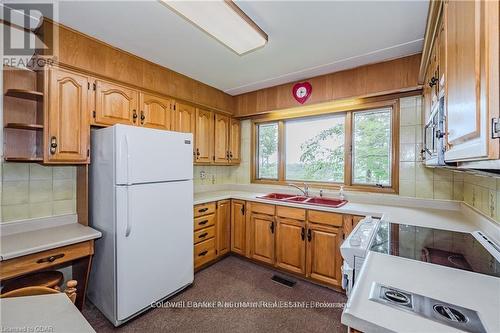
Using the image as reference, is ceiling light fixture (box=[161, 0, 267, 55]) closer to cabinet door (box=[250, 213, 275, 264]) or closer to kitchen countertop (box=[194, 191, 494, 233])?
kitchen countertop (box=[194, 191, 494, 233])

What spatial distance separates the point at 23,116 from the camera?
1.85 meters

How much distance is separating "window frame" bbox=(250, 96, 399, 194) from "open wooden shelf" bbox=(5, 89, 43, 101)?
8.24ft

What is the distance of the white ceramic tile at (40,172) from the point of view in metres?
1.95

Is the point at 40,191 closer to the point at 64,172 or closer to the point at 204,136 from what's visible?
the point at 64,172

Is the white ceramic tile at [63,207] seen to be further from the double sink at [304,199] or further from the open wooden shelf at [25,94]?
the double sink at [304,199]

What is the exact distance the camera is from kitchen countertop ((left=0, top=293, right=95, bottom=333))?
739mm

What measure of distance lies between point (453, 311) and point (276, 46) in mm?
2144

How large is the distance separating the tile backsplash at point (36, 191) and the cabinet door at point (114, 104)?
610mm

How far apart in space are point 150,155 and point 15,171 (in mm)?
1076

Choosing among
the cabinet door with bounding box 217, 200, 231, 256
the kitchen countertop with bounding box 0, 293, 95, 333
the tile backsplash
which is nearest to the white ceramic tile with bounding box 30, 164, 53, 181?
the tile backsplash

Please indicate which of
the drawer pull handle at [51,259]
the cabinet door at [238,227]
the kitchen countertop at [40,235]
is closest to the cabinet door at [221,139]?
the cabinet door at [238,227]

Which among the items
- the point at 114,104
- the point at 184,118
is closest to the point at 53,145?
the point at 114,104

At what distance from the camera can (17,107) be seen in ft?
5.95

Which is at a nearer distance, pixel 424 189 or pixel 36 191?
pixel 36 191
